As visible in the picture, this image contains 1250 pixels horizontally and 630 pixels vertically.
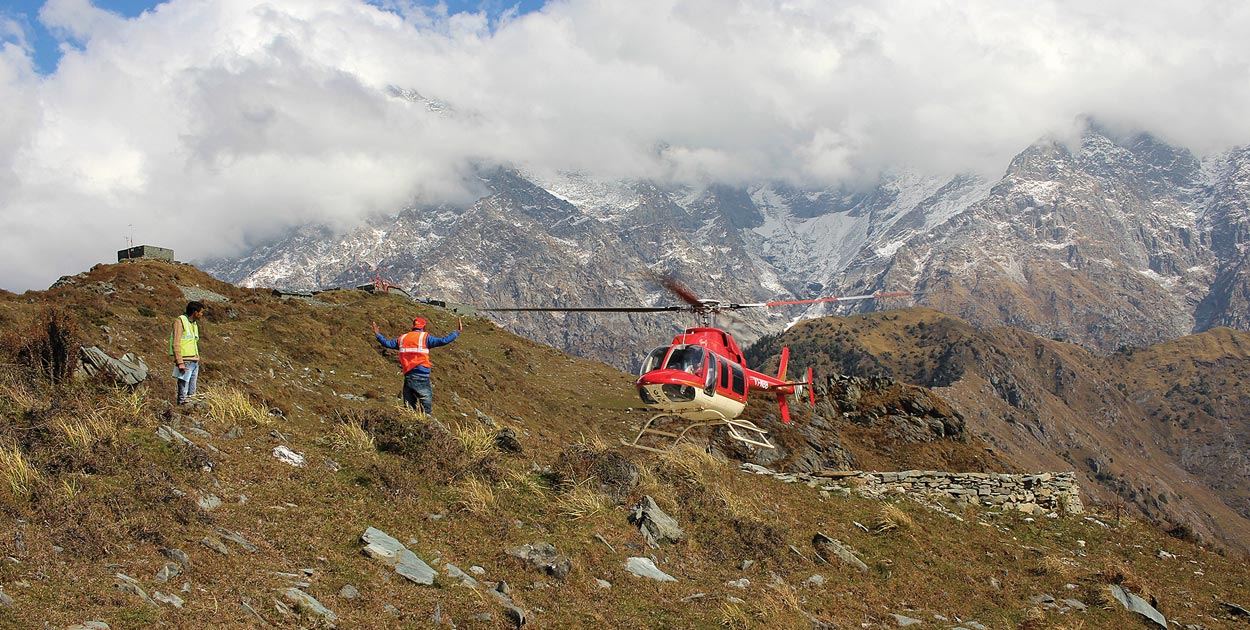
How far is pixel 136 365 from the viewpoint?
16.0 m

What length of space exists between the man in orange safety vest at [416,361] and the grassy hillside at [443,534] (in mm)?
1545

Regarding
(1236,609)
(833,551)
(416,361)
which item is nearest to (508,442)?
(416,361)

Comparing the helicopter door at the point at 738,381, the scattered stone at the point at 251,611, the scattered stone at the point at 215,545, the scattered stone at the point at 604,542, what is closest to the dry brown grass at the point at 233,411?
the scattered stone at the point at 215,545

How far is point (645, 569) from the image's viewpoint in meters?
12.2

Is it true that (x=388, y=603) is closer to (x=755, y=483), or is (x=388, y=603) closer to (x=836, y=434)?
(x=755, y=483)

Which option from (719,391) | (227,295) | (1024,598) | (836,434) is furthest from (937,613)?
(227,295)

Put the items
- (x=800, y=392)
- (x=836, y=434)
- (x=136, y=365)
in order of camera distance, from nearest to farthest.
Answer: (x=136, y=365)
(x=800, y=392)
(x=836, y=434)

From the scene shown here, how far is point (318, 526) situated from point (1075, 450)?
8600 inches

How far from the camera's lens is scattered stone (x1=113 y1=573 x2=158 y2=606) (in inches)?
319

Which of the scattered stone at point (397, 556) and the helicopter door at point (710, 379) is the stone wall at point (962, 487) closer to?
the helicopter door at point (710, 379)

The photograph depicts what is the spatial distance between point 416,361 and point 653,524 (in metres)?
6.40

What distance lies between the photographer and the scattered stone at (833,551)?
1484 cm

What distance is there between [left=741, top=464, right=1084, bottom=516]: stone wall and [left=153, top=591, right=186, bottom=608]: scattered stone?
14551mm

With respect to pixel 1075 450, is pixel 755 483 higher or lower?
higher
